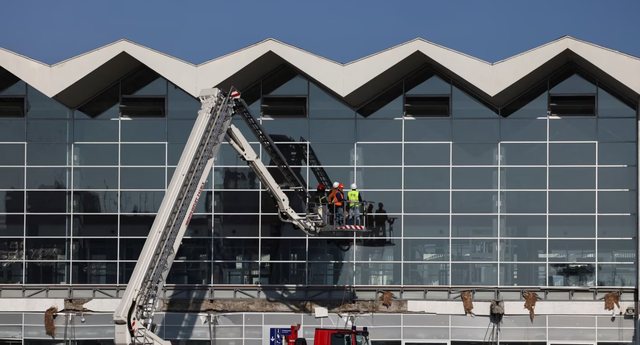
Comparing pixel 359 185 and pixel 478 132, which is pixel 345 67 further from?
pixel 478 132

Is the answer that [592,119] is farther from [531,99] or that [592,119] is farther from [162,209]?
[162,209]

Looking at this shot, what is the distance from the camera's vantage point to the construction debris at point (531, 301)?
4047 cm

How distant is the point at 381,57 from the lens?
40375mm

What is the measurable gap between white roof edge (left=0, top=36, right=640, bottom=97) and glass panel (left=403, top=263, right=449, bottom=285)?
6216mm

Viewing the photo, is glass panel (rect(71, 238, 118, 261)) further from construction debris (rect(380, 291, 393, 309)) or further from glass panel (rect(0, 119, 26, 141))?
construction debris (rect(380, 291, 393, 309))

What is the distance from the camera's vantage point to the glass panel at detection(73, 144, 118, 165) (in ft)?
138

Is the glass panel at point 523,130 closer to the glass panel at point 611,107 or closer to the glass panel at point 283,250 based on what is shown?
the glass panel at point 611,107

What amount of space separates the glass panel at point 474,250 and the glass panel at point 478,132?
344 centimetres

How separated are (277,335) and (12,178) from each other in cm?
1078

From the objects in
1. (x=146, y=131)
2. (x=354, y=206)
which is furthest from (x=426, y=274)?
(x=146, y=131)

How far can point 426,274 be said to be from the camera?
41.2 m

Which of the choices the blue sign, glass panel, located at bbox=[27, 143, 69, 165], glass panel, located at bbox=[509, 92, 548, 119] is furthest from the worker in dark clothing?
glass panel, located at bbox=[27, 143, 69, 165]

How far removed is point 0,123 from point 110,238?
18.7ft

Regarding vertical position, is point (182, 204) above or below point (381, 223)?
above
